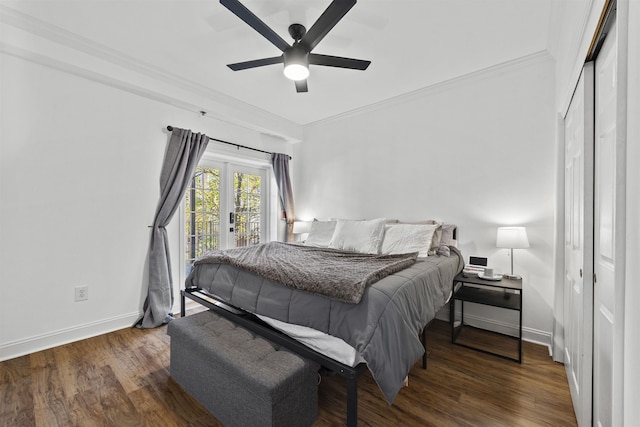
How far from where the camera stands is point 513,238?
8.05 ft

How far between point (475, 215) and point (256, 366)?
2.59 m

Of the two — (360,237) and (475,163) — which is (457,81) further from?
(360,237)

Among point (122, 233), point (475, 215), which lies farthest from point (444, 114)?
point (122, 233)

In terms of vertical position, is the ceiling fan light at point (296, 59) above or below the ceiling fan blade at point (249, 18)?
below

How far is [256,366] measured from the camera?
4.86 feet

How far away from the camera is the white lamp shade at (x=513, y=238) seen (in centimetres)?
243

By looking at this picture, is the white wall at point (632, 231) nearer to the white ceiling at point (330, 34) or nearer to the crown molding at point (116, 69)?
the white ceiling at point (330, 34)

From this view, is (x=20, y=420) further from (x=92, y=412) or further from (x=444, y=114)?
(x=444, y=114)

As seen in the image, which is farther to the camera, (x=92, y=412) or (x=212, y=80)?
(x=212, y=80)

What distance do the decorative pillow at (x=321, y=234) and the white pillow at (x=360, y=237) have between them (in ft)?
0.94

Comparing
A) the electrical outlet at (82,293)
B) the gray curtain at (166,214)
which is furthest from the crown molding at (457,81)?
the electrical outlet at (82,293)

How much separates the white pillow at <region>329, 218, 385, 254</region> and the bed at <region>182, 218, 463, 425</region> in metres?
0.27

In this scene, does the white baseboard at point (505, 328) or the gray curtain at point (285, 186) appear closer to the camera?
the white baseboard at point (505, 328)

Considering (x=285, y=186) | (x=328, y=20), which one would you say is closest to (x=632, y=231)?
(x=328, y=20)
